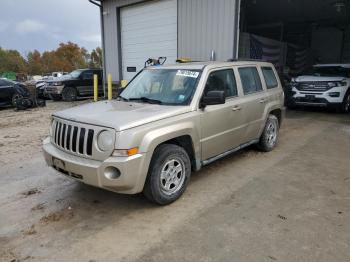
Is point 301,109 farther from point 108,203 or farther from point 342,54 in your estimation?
A: point 342,54

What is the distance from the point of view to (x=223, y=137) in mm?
4707

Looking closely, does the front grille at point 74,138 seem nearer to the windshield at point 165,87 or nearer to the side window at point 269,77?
the windshield at point 165,87

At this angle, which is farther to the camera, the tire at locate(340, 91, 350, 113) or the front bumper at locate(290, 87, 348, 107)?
the tire at locate(340, 91, 350, 113)

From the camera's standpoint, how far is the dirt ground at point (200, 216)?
9.75ft

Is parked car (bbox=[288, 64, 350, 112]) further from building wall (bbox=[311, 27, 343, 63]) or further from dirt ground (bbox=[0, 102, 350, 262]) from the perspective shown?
building wall (bbox=[311, 27, 343, 63])

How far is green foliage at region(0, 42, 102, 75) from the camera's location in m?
83.2

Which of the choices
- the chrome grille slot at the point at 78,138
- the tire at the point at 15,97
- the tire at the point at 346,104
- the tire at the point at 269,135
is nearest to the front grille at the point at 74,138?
the chrome grille slot at the point at 78,138

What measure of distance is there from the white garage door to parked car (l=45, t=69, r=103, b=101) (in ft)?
10.2

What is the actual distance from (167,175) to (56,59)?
91.9 meters

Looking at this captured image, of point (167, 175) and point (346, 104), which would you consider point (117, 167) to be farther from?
point (346, 104)

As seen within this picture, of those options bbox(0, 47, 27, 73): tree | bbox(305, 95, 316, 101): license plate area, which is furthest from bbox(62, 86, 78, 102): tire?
bbox(0, 47, 27, 73): tree

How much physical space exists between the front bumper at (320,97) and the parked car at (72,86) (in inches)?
402

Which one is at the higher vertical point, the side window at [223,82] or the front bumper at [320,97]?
the side window at [223,82]

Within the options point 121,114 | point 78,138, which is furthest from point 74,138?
point 121,114
